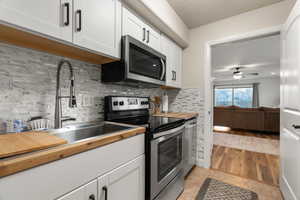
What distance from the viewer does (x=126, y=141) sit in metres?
0.97

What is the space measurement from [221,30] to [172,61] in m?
0.92

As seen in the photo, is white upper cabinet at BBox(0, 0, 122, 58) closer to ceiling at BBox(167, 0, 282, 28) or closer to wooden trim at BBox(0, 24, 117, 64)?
wooden trim at BBox(0, 24, 117, 64)

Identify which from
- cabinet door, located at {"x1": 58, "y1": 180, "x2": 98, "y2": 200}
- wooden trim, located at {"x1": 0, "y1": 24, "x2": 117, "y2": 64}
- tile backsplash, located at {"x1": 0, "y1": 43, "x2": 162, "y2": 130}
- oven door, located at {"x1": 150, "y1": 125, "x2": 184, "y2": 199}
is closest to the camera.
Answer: cabinet door, located at {"x1": 58, "y1": 180, "x2": 98, "y2": 200}

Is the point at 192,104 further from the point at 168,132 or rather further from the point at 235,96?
the point at 235,96

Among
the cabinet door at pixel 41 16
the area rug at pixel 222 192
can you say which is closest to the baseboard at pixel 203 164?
the area rug at pixel 222 192

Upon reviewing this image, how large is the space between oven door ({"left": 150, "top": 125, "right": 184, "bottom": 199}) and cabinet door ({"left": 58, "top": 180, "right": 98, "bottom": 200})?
19.2 inches

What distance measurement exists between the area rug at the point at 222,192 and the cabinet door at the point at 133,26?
75.9 inches

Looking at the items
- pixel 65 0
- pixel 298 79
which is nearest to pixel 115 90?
pixel 65 0

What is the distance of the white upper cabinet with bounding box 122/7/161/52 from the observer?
1.34m

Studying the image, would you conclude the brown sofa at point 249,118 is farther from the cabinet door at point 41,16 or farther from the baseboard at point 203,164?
the cabinet door at point 41,16

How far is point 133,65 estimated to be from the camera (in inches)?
53.9

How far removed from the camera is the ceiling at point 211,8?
5.90 feet

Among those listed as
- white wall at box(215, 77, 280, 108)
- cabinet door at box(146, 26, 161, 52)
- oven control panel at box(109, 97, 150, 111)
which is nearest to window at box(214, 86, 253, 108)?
white wall at box(215, 77, 280, 108)

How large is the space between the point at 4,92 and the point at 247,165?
3179mm
